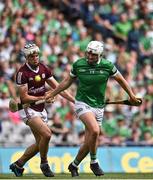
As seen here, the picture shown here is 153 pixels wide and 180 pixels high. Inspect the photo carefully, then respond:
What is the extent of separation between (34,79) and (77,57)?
9359mm

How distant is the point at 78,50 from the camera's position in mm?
26406

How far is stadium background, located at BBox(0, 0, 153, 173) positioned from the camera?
22969 millimetres

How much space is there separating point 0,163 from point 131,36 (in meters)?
6.99

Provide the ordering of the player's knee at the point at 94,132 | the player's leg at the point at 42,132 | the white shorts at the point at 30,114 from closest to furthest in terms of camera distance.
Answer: the player's knee at the point at 94,132 < the player's leg at the point at 42,132 < the white shorts at the point at 30,114

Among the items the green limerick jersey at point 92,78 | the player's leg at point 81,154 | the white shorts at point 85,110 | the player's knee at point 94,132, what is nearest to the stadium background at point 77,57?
the player's leg at point 81,154

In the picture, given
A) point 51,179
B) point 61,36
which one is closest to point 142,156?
point 61,36

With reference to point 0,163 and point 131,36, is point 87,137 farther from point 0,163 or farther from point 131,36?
point 131,36

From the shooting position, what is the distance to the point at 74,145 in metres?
22.9

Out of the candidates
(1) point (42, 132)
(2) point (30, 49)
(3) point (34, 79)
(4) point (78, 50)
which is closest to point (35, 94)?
(3) point (34, 79)

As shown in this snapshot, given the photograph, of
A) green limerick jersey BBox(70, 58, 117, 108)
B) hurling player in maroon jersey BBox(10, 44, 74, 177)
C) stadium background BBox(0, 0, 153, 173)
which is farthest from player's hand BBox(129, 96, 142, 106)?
stadium background BBox(0, 0, 153, 173)

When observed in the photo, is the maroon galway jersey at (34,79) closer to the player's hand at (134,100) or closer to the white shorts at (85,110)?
the white shorts at (85,110)

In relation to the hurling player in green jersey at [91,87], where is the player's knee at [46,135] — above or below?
below

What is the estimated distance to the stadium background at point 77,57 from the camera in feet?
75.4

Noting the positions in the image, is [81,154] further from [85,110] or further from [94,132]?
[85,110]
